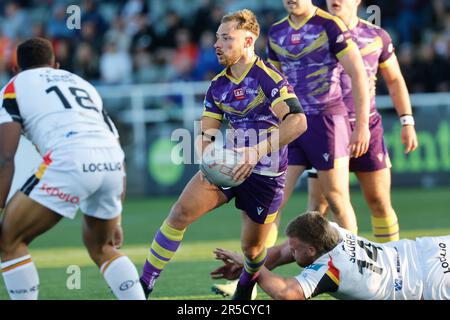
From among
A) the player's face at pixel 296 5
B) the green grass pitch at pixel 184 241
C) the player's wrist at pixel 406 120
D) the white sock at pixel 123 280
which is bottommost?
the green grass pitch at pixel 184 241

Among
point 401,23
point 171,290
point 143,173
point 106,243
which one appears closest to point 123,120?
point 143,173

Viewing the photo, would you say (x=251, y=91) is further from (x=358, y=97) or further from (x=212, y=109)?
(x=358, y=97)

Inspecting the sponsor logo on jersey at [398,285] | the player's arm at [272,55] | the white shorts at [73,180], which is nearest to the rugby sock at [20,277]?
the white shorts at [73,180]

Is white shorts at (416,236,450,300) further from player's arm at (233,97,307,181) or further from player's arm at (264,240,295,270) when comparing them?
player's arm at (264,240,295,270)

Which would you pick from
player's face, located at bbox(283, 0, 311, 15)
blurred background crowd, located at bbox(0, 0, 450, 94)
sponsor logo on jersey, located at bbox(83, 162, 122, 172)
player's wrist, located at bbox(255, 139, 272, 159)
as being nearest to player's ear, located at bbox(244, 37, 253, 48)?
player's wrist, located at bbox(255, 139, 272, 159)

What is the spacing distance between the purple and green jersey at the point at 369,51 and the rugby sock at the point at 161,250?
2.26 meters

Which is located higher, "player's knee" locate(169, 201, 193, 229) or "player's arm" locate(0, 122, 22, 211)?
"player's arm" locate(0, 122, 22, 211)

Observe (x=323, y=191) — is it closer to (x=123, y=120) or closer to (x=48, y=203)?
(x=48, y=203)

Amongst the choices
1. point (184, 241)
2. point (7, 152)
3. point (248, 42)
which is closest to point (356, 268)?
point (248, 42)

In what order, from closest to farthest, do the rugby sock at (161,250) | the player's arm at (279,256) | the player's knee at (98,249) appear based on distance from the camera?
the player's knee at (98,249), the rugby sock at (161,250), the player's arm at (279,256)

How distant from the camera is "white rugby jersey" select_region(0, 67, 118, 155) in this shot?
625cm

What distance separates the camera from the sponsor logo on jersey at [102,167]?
619 centimetres

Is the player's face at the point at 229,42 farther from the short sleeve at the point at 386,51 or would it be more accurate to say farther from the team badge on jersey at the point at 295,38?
the short sleeve at the point at 386,51

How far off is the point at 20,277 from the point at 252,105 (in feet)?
6.60
